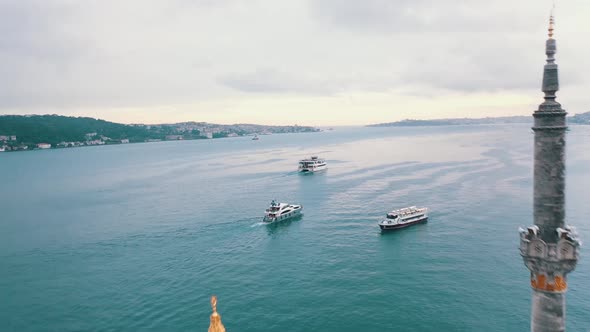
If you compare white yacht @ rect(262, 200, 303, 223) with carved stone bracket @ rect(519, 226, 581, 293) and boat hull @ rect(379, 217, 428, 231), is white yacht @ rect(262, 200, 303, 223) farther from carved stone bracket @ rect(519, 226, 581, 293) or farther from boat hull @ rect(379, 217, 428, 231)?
carved stone bracket @ rect(519, 226, 581, 293)

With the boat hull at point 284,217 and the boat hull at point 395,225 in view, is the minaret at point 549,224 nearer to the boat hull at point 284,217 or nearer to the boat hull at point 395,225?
the boat hull at point 395,225

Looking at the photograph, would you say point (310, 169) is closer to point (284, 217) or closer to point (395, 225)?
point (284, 217)

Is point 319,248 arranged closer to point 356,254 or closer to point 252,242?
point 356,254

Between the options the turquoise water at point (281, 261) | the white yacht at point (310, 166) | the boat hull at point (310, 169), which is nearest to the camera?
the turquoise water at point (281, 261)

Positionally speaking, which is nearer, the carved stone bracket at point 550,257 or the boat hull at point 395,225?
the carved stone bracket at point 550,257

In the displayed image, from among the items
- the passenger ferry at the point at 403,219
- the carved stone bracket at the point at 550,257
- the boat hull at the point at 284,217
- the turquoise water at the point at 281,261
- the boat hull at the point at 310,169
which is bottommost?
the turquoise water at the point at 281,261

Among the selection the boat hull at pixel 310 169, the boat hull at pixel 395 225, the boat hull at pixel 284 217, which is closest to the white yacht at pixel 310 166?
the boat hull at pixel 310 169
